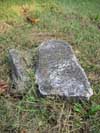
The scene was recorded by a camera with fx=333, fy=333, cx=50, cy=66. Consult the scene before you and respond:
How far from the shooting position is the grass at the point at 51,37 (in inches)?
112

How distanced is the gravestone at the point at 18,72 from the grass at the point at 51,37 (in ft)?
0.22

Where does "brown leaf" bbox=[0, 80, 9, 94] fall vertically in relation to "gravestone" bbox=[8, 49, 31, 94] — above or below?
below

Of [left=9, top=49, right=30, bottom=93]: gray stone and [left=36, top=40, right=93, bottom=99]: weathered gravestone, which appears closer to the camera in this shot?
[left=36, top=40, right=93, bottom=99]: weathered gravestone

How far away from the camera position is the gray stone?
10.1 feet

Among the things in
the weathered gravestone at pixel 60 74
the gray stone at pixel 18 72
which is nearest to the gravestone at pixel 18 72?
the gray stone at pixel 18 72

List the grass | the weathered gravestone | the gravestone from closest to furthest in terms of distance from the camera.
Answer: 1. the grass
2. the weathered gravestone
3. the gravestone

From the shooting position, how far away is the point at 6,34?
162 inches

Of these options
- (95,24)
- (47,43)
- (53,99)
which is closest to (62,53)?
(47,43)

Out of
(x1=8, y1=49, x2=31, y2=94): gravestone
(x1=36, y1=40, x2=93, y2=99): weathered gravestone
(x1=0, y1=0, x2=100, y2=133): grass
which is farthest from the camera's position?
(x1=8, y1=49, x2=31, y2=94): gravestone

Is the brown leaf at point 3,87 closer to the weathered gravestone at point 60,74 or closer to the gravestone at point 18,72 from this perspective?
the gravestone at point 18,72

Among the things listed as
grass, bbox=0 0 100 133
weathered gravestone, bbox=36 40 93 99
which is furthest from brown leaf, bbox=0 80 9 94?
weathered gravestone, bbox=36 40 93 99

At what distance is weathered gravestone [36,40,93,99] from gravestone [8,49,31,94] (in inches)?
4.8

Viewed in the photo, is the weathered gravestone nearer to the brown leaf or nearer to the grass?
the grass

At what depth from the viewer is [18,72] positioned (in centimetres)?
321
